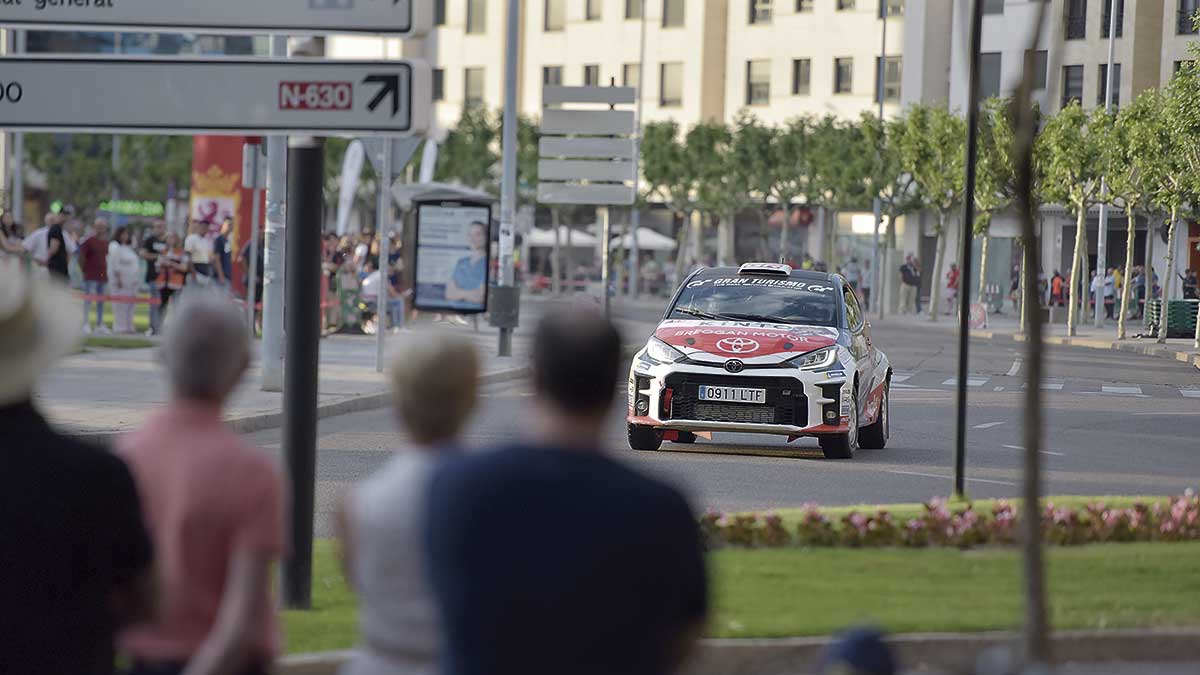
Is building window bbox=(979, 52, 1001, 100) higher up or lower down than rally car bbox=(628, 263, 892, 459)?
higher up

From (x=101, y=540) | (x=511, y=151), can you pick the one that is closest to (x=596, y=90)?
(x=511, y=151)

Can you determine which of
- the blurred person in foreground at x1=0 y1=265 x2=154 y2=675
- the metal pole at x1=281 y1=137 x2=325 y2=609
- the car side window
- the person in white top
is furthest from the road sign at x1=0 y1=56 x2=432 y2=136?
the person in white top

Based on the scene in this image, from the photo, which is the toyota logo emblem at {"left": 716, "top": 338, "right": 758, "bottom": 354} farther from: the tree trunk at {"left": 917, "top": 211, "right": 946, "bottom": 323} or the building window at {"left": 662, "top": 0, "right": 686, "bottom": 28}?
the building window at {"left": 662, "top": 0, "right": 686, "bottom": 28}

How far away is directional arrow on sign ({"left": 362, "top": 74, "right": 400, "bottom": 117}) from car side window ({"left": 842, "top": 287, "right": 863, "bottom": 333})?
410 inches

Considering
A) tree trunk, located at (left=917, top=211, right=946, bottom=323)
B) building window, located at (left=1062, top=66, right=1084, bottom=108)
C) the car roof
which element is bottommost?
tree trunk, located at (left=917, top=211, right=946, bottom=323)

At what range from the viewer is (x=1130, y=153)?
48.3 m

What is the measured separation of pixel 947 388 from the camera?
29.0m

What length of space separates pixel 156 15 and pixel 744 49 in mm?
76803

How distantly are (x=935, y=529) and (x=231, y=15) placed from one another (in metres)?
4.73

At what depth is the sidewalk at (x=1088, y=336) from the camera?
4302 centimetres

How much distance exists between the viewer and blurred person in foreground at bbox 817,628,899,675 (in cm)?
408

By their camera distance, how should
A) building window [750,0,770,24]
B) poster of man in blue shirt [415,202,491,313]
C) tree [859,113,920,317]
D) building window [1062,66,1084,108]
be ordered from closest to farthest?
poster of man in blue shirt [415,202,491,313] < tree [859,113,920,317] < building window [1062,66,1084,108] < building window [750,0,770,24]

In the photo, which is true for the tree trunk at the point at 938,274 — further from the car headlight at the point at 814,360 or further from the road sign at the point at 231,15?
the road sign at the point at 231,15

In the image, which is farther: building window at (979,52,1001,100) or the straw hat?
building window at (979,52,1001,100)
